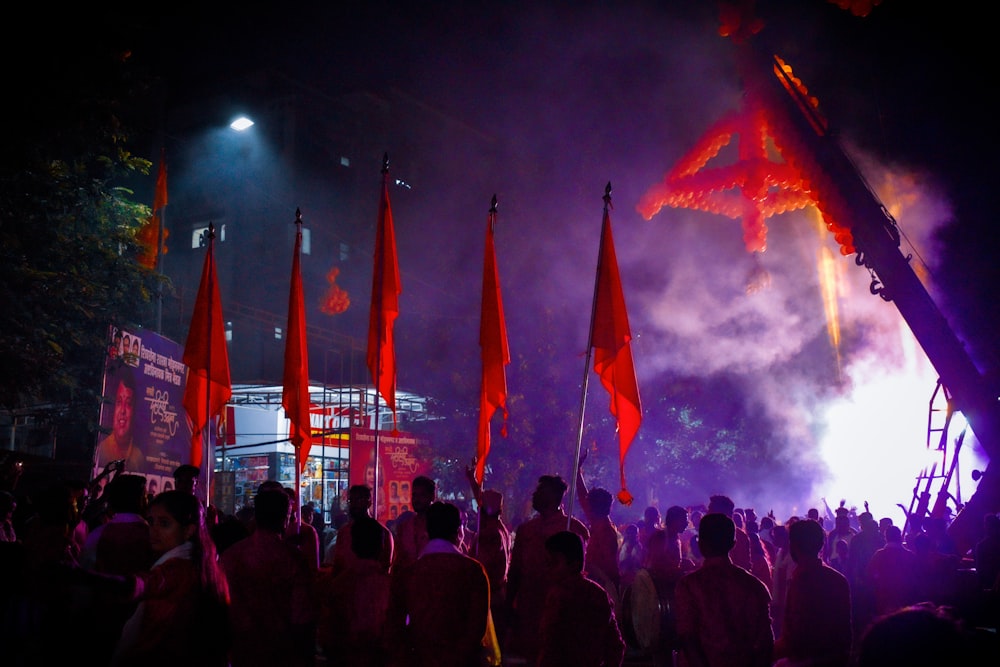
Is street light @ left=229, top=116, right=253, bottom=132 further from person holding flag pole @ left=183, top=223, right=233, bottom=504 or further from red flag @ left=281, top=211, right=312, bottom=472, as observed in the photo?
red flag @ left=281, top=211, right=312, bottom=472

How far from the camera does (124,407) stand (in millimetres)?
15820

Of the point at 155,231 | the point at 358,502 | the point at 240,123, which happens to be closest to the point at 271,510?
the point at 358,502

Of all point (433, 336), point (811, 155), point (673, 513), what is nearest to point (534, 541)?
point (673, 513)

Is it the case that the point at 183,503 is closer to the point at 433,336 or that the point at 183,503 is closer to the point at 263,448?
the point at 433,336

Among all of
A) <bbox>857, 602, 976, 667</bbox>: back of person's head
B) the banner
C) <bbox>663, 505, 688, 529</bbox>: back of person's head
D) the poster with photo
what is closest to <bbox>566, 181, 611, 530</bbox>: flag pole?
<bbox>663, 505, 688, 529</bbox>: back of person's head

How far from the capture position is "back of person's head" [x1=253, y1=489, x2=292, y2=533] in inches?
227

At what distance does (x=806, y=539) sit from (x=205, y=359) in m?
9.20

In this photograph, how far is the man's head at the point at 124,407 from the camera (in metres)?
15.4

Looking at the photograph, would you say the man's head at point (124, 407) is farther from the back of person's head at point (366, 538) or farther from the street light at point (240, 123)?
the street light at point (240, 123)

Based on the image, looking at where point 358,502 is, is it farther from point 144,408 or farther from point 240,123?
point 240,123

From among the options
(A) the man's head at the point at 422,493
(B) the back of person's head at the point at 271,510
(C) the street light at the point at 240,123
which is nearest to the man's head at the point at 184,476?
(A) the man's head at the point at 422,493

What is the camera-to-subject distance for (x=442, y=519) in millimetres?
5426

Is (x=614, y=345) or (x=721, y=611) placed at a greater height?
(x=614, y=345)

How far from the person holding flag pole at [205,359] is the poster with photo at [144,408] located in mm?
A: 2906
